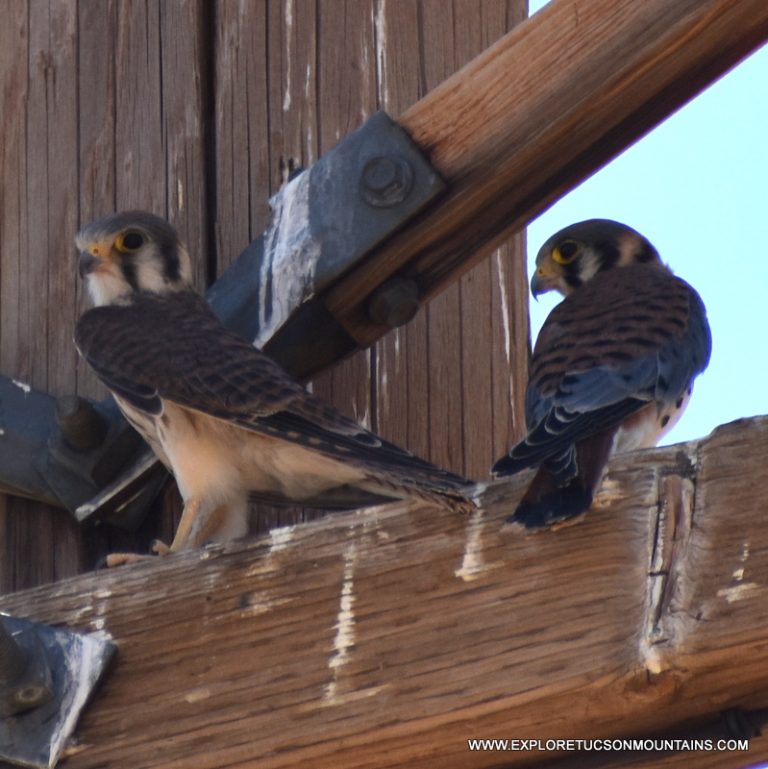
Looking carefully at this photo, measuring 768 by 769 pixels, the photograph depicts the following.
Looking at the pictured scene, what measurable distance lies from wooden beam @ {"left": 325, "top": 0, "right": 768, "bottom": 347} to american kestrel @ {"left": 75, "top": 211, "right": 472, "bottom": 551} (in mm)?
252

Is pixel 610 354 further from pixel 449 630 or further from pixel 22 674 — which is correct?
pixel 22 674

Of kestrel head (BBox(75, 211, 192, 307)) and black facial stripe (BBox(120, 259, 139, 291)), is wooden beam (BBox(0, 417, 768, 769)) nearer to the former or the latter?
kestrel head (BBox(75, 211, 192, 307))

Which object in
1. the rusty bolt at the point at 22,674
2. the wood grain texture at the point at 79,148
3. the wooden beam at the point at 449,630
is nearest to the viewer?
the wooden beam at the point at 449,630

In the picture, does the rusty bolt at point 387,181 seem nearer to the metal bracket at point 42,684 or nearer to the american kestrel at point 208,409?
the american kestrel at point 208,409

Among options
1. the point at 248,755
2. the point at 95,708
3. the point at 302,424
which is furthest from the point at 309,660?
the point at 302,424

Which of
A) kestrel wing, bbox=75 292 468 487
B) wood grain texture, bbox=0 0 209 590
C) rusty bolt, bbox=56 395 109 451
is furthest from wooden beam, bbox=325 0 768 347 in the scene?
wood grain texture, bbox=0 0 209 590

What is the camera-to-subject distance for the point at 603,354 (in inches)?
149

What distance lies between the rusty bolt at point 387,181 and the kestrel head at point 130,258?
68 centimetres

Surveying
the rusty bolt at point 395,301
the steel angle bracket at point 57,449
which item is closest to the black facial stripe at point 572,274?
the rusty bolt at point 395,301

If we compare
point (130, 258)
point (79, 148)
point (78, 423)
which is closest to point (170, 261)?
point (130, 258)

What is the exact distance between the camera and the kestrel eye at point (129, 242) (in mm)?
4083

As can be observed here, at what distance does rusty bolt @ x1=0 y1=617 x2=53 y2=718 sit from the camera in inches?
98.3

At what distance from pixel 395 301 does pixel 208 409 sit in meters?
0.48

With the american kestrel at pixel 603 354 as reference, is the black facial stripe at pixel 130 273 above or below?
above
